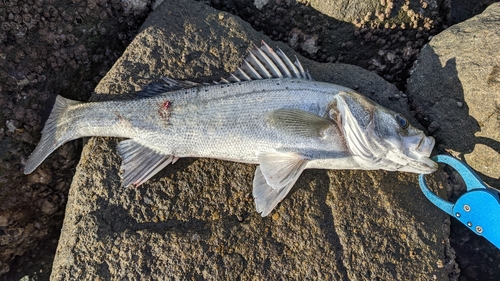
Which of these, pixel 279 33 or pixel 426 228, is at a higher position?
pixel 279 33

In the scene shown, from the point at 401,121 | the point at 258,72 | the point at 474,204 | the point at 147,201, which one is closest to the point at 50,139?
the point at 147,201

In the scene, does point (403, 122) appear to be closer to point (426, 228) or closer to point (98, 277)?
point (426, 228)

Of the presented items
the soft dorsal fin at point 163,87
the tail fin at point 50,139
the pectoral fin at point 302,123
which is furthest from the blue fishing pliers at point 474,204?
the tail fin at point 50,139

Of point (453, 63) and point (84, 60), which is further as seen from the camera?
point (84, 60)

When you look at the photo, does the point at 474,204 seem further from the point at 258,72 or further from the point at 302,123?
the point at 258,72

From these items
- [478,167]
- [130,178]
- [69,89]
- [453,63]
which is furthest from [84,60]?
[478,167]
